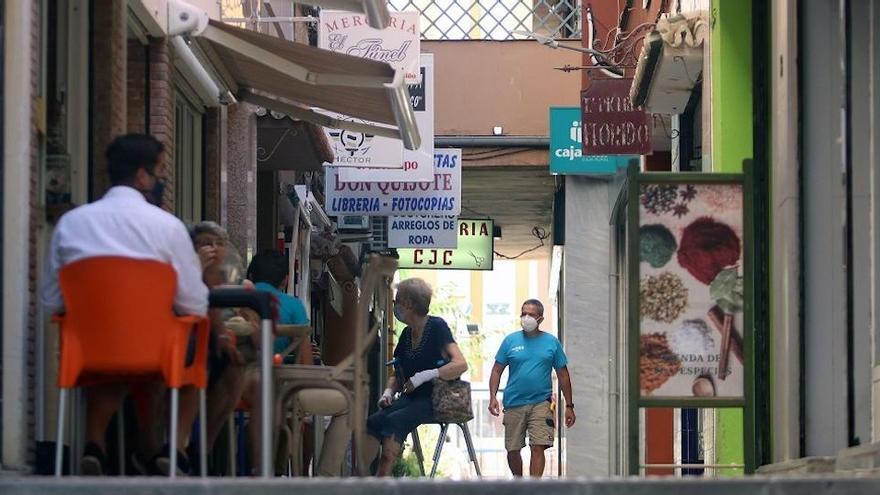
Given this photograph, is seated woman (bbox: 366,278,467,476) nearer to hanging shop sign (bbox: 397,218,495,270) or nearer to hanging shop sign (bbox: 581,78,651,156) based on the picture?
hanging shop sign (bbox: 581,78,651,156)

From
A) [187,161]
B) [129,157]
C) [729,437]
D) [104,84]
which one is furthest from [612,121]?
[129,157]

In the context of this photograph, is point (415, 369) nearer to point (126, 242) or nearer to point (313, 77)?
point (313, 77)

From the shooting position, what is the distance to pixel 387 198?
18906mm

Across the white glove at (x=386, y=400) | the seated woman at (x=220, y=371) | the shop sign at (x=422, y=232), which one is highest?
the shop sign at (x=422, y=232)

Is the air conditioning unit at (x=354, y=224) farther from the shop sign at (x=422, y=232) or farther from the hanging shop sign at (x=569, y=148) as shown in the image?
the hanging shop sign at (x=569, y=148)

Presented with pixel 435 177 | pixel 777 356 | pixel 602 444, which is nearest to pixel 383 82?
pixel 777 356

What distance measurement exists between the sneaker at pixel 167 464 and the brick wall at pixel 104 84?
3050 mm

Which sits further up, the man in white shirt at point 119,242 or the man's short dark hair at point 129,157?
the man's short dark hair at point 129,157

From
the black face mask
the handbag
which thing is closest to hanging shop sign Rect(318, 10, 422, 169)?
the handbag

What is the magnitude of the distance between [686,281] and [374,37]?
8280mm

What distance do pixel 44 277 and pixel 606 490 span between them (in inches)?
97.5

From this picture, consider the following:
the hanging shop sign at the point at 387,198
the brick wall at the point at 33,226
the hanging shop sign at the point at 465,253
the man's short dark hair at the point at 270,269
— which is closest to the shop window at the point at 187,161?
the man's short dark hair at the point at 270,269

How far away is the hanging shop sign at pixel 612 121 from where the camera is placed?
660 inches

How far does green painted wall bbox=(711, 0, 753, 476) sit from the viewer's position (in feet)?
36.5
